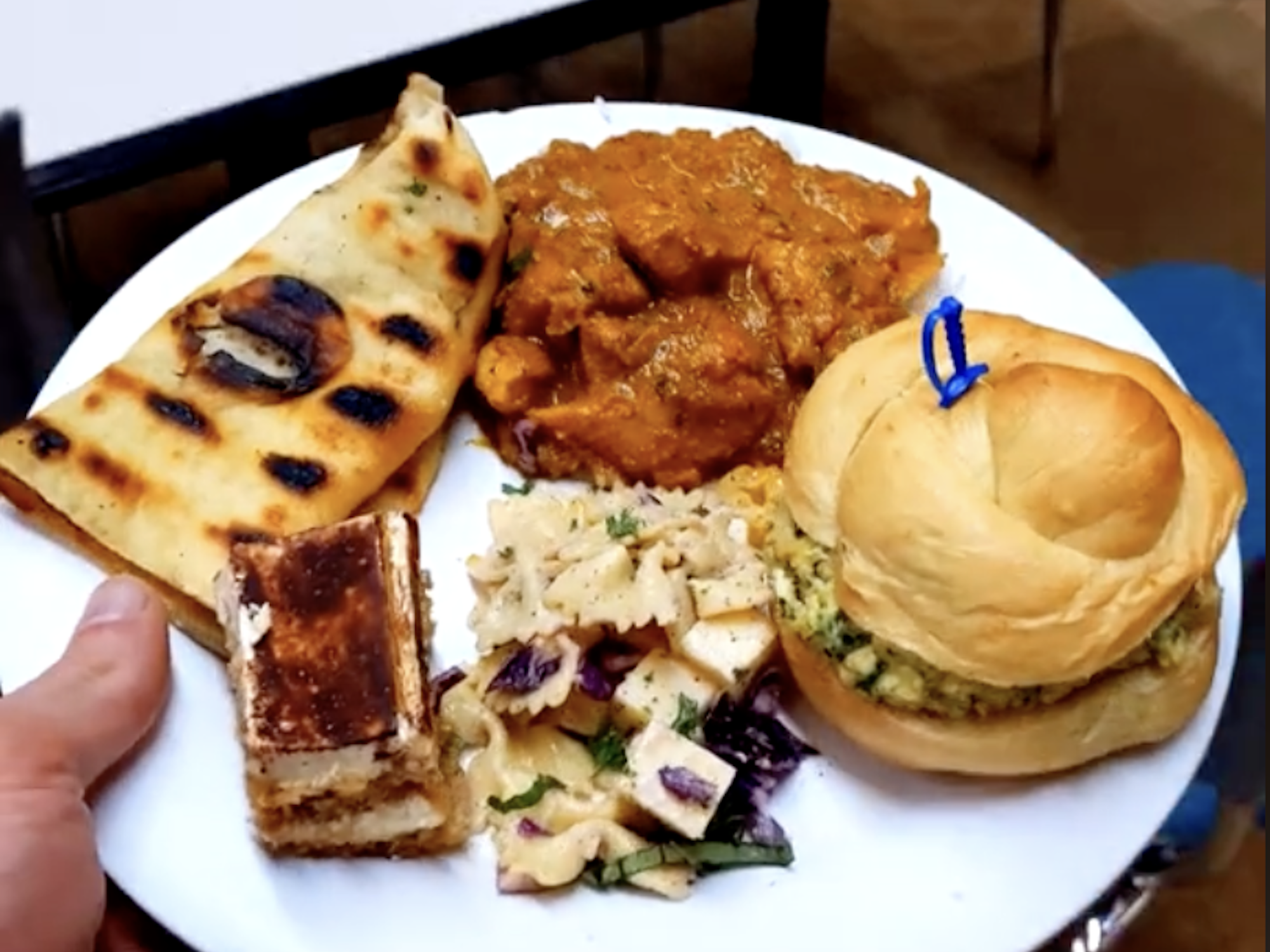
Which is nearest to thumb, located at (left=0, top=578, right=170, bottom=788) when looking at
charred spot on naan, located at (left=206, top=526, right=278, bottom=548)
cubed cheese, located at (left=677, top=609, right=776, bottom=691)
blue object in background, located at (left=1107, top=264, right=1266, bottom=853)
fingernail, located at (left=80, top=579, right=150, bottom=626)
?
fingernail, located at (left=80, top=579, right=150, bottom=626)

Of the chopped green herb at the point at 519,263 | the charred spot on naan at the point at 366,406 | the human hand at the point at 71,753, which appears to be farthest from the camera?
the chopped green herb at the point at 519,263

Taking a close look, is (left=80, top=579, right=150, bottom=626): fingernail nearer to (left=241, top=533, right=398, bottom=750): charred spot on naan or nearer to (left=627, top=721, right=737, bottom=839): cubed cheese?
(left=241, top=533, right=398, bottom=750): charred spot on naan

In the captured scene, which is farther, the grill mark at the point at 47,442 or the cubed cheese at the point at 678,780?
the grill mark at the point at 47,442

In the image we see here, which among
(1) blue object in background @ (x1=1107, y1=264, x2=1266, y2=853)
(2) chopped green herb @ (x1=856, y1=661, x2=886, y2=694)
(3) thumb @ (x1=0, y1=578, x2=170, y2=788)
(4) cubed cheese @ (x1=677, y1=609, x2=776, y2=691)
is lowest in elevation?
(1) blue object in background @ (x1=1107, y1=264, x2=1266, y2=853)

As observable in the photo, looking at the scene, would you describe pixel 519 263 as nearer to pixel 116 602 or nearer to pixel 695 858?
pixel 116 602

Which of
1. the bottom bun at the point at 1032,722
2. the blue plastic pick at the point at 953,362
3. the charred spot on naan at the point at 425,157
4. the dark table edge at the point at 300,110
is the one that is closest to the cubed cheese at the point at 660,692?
the bottom bun at the point at 1032,722

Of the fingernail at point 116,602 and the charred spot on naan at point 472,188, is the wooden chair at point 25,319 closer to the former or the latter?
the charred spot on naan at point 472,188
